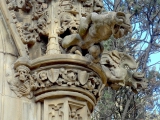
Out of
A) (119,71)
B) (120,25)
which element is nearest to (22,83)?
(119,71)

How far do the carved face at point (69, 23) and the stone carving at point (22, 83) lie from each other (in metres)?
0.60

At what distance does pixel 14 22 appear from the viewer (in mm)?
6102

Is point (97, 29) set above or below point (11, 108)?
above

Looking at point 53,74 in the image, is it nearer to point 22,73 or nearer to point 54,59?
point 54,59

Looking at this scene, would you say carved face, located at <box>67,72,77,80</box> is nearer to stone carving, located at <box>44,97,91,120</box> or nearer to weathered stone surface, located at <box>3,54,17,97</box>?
stone carving, located at <box>44,97,91,120</box>

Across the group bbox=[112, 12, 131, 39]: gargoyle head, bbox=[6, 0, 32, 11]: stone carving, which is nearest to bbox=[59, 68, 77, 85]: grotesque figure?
bbox=[112, 12, 131, 39]: gargoyle head

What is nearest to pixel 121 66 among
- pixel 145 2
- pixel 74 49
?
pixel 74 49

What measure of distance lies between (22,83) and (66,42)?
0.58 metres

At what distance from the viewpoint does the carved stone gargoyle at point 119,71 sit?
6242 mm

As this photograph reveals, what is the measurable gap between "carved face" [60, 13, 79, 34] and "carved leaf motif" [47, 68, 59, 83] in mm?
491

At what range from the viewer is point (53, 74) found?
5762 mm

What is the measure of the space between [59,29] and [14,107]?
36.2 inches

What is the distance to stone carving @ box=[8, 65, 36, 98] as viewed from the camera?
227 inches

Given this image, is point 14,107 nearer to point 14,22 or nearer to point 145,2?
point 14,22
